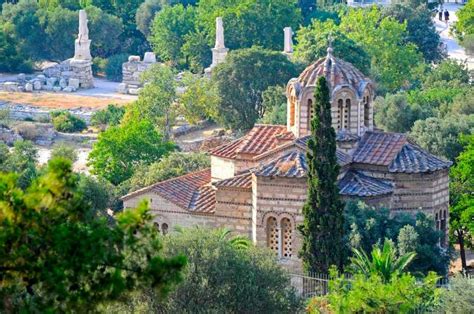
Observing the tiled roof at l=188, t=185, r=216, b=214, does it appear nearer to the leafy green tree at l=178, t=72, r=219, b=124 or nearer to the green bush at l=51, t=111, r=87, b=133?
the leafy green tree at l=178, t=72, r=219, b=124

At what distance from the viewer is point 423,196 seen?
37281 millimetres

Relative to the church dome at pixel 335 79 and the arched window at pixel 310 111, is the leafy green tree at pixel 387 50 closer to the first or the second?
the church dome at pixel 335 79

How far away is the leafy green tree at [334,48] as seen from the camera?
59.4m

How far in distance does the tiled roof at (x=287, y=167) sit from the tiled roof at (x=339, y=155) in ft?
0.75

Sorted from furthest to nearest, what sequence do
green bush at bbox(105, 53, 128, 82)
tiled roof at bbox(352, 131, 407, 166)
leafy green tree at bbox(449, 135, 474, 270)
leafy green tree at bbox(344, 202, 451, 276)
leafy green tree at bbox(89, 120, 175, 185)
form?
green bush at bbox(105, 53, 128, 82)
leafy green tree at bbox(89, 120, 175, 185)
leafy green tree at bbox(449, 135, 474, 270)
tiled roof at bbox(352, 131, 407, 166)
leafy green tree at bbox(344, 202, 451, 276)

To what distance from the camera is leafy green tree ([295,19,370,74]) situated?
59.4 meters

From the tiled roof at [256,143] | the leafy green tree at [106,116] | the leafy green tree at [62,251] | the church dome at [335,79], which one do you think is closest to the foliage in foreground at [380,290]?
the church dome at [335,79]

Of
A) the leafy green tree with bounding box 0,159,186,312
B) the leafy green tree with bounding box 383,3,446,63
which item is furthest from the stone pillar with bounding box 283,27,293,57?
the leafy green tree with bounding box 0,159,186,312

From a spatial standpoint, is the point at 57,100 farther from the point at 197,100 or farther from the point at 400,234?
the point at 400,234

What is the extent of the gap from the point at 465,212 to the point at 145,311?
492 inches

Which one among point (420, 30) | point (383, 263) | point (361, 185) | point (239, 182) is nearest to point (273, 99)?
point (239, 182)

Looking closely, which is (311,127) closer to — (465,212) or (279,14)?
(465,212)

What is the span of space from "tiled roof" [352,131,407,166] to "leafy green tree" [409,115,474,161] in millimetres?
7394

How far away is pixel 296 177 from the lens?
3606 centimetres
